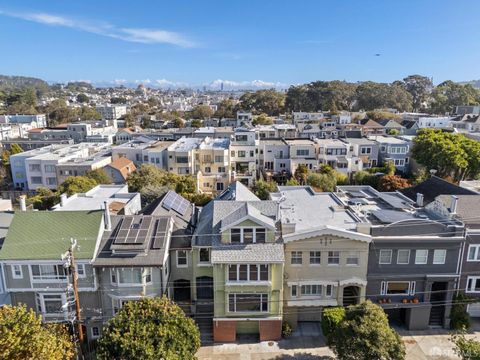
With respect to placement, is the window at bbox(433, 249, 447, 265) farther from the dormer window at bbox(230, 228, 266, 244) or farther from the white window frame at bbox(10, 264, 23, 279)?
the white window frame at bbox(10, 264, 23, 279)

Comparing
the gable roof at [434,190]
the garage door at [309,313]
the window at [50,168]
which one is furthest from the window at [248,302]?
the window at [50,168]

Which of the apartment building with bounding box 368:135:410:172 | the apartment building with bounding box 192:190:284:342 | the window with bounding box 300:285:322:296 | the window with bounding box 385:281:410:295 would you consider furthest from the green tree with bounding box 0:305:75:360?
the apartment building with bounding box 368:135:410:172

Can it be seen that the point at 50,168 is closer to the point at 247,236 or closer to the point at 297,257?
the point at 247,236

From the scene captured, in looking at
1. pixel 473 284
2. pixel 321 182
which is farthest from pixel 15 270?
pixel 321 182

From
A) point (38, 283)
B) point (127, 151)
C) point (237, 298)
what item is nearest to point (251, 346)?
point (237, 298)

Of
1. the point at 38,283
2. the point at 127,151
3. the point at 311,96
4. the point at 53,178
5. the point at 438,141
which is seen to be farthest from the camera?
the point at 311,96

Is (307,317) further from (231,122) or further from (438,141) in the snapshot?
(231,122)
